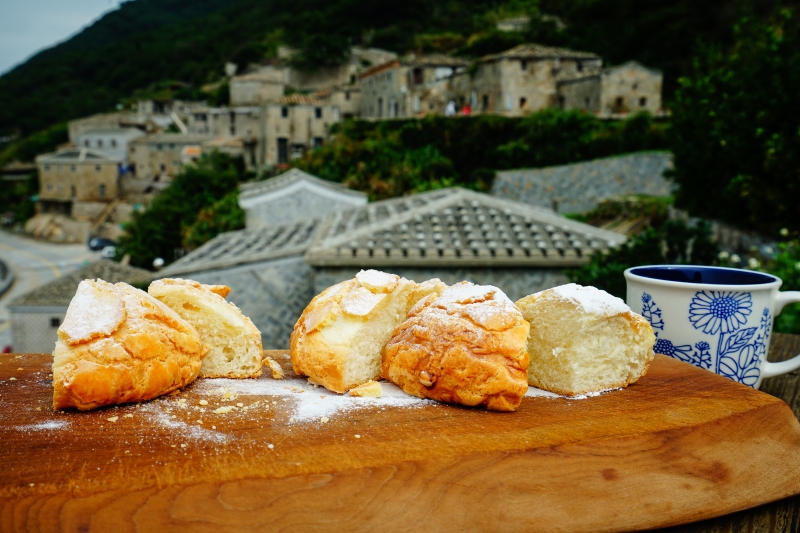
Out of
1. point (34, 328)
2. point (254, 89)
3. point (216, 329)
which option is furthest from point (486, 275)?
point (254, 89)

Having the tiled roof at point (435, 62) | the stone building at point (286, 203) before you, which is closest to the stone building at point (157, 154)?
the tiled roof at point (435, 62)

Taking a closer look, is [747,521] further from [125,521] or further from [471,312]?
[125,521]

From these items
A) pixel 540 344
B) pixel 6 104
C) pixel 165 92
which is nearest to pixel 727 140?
pixel 540 344

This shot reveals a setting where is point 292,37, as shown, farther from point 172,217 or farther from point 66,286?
point 66,286

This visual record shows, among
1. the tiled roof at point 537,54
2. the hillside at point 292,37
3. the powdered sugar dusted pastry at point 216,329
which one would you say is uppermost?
the hillside at point 292,37

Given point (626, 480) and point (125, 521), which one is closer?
point (125, 521)

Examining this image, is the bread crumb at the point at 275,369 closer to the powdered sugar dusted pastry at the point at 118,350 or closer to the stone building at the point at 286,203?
the powdered sugar dusted pastry at the point at 118,350

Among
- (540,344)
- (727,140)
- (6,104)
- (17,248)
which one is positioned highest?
(6,104)

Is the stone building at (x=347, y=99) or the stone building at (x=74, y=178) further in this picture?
the stone building at (x=74, y=178)
